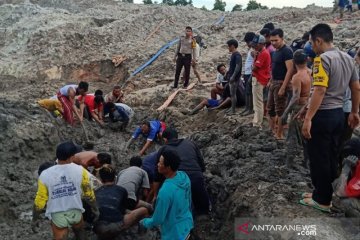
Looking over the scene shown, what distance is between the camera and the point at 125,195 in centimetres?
568

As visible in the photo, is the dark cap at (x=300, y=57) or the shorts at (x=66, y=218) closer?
the shorts at (x=66, y=218)

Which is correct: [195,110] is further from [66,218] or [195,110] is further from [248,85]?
[66,218]

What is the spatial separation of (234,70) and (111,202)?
4.38 meters

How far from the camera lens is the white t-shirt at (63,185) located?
177 inches

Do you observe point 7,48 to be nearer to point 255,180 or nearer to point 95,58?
point 95,58

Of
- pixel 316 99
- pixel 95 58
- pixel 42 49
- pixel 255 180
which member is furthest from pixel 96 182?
pixel 42 49

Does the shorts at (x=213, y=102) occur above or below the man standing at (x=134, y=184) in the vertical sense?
above

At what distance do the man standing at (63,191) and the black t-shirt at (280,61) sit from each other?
11.5ft

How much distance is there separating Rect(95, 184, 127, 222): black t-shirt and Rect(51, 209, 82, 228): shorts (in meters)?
0.72

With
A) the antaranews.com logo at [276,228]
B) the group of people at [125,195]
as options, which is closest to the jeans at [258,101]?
the group of people at [125,195]

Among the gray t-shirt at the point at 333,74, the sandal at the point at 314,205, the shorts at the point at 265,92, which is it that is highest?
the gray t-shirt at the point at 333,74

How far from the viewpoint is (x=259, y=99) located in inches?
307

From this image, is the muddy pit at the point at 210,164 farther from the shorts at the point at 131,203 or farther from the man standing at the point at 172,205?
the man standing at the point at 172,205

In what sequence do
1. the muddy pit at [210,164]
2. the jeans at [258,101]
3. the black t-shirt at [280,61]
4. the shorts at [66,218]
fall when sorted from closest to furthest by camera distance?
the shorts at [66,218]
the muddy pit at [210,164]
the black t-shirt at [280,61]
the jeans at [258,101]
